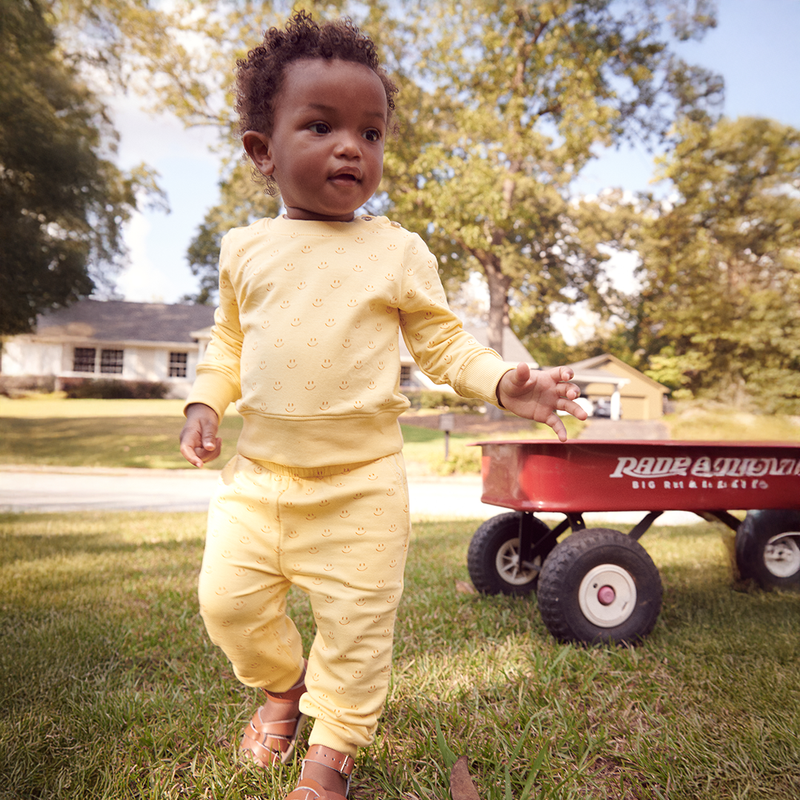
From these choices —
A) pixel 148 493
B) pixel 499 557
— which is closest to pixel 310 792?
pixel 499 557

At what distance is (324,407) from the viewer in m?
1.53

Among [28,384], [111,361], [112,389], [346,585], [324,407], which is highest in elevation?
[324,407]

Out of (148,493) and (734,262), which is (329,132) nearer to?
(148,493)

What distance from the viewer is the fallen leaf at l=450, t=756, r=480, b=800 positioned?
147cm

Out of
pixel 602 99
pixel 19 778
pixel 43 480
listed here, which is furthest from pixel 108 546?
pixel 602 99

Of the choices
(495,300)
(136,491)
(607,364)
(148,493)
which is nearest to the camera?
(148,493)

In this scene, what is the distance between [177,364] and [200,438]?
→ 99.5ft

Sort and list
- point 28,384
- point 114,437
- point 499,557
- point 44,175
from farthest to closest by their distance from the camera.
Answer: point 28,384, point 114,437, point 44,175, point 499,557

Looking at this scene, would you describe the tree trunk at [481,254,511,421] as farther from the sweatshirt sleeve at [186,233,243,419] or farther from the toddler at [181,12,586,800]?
the toddler at [181,12,586,800]

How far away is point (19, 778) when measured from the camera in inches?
59.7

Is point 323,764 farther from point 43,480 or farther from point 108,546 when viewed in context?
point 43,480

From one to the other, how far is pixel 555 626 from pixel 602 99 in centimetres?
1903

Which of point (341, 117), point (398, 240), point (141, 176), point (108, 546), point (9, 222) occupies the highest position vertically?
point (141, 176)

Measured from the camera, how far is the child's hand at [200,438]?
163 centimetres
